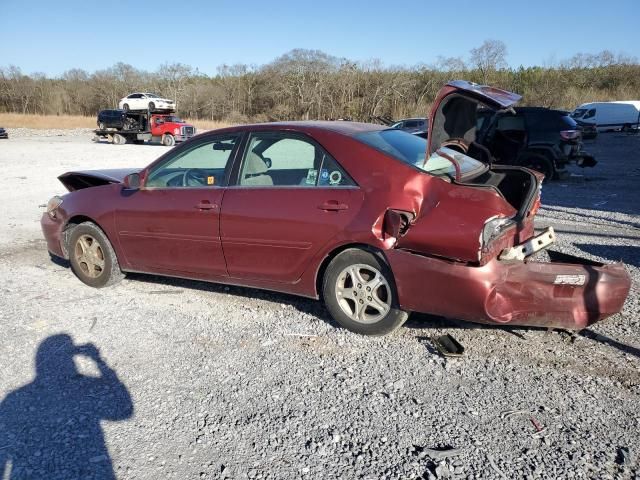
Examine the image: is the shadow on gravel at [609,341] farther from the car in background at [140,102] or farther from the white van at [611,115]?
the car in background at [140,102]

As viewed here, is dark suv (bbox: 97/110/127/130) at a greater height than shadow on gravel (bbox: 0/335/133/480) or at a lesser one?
greater

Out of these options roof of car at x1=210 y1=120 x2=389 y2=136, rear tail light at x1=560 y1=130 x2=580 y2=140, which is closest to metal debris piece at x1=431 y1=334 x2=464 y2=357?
roof of car at x1=210 y1=120 x2=389 y2=136

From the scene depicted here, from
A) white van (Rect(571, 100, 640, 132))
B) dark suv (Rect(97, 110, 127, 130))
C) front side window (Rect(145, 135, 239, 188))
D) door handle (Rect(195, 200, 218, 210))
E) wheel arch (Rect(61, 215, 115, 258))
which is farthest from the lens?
white van (Rect(571, 100, 640, 132))

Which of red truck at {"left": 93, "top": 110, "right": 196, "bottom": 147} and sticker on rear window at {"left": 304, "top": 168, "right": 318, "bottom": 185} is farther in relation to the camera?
red truck at {"left": 93, "top": 110, "right": 196, "bottom": 147}

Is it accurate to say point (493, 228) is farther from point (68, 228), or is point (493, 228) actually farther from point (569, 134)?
point (569, 134)

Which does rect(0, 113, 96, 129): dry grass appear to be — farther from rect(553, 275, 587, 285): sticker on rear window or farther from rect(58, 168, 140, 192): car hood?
rect(553, 275, 587, 285): sticker on rear window

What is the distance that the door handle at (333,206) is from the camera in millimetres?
3839

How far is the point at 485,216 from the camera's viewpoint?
3430 millimetres

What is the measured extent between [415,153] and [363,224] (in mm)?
827

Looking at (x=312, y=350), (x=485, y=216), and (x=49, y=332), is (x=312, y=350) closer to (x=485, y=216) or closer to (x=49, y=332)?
(x=485, y=216)

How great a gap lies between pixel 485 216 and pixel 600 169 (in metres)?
14.4

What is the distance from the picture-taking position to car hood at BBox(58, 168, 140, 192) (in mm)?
5625

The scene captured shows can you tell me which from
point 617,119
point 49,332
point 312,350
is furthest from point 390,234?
point 617,119

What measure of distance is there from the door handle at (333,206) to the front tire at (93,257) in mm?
2476
